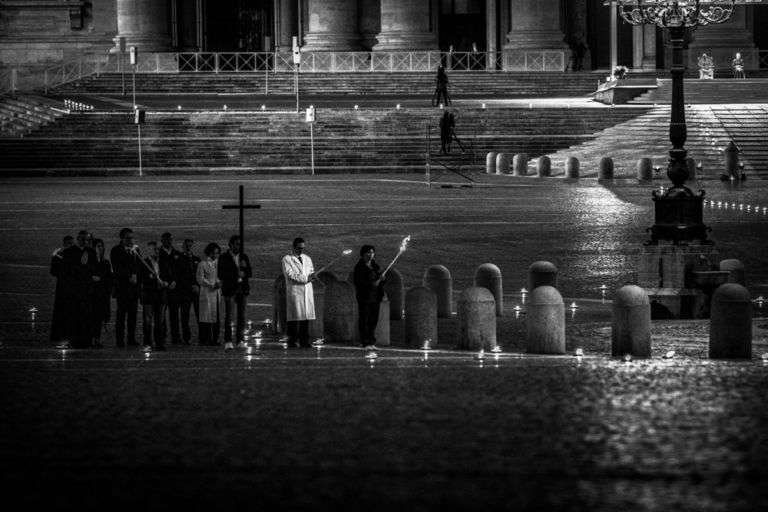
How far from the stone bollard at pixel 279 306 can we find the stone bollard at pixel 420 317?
149cm

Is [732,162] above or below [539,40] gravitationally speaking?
below

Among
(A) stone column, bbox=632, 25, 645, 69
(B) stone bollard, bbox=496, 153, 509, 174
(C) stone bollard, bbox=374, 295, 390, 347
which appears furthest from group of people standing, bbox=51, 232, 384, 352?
(A) stone column, bbox=632, 25, 645, 69

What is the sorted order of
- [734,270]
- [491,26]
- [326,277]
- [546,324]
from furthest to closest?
[491,26] → [734,270] → [326,277] → [546,324]

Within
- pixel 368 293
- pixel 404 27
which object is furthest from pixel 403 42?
pixel 368 293

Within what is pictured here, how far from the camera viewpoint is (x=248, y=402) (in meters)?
13.7

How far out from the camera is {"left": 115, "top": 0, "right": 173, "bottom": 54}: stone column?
68.2 m

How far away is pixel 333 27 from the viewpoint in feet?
222

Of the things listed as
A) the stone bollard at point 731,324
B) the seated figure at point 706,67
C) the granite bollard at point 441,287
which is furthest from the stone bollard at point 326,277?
the seated figure at point 706,67

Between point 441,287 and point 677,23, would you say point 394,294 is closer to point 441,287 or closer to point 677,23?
point 441,287

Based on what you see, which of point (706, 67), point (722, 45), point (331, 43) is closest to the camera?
point (706, 67)

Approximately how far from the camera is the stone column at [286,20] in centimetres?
7456

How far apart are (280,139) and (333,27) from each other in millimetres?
18644

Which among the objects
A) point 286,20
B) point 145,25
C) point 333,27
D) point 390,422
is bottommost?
point 390,422

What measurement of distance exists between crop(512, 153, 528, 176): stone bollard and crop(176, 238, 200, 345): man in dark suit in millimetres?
27963
